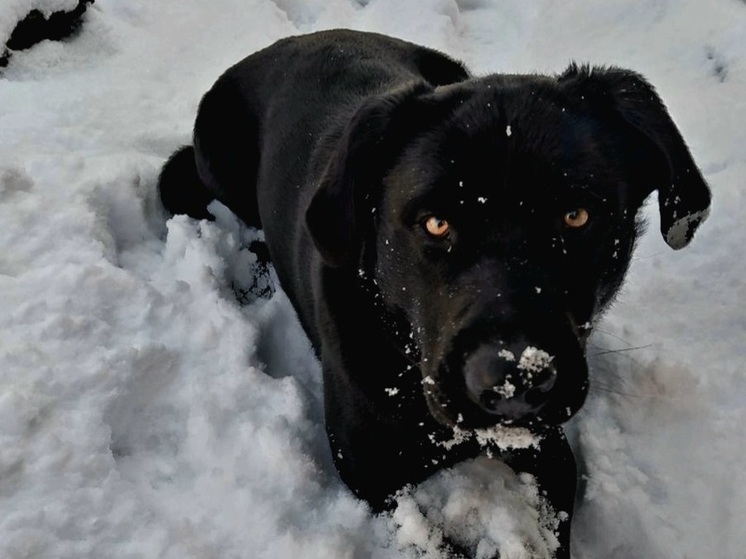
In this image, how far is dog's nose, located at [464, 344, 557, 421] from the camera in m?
1.37

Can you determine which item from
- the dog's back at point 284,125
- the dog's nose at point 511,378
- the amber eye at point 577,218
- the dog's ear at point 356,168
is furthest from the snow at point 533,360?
the dog's back at point 284,125

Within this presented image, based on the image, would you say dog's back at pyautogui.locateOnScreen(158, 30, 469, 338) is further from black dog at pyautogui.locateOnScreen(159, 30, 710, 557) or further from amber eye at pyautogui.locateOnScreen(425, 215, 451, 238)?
amber eye at pyautogui.locateOnScreen(425, 215, 451, 238)

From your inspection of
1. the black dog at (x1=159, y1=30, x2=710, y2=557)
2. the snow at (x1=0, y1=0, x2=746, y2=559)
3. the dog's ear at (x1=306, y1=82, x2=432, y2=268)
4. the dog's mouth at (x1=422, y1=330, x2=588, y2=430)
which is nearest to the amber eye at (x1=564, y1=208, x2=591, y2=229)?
the black dog at (x1=159, y1=30, x2=710, y2=557)

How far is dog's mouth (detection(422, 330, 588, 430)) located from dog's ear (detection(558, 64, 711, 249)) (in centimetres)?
45

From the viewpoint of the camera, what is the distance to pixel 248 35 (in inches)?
148

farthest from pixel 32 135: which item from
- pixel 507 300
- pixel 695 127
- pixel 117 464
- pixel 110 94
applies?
pixel 695 127

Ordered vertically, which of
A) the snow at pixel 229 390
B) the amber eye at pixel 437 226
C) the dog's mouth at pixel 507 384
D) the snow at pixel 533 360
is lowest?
the snow at pixel 229 390

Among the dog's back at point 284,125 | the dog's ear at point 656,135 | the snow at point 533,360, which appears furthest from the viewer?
the dog's back at point 284,125

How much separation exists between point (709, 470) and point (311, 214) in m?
1.13

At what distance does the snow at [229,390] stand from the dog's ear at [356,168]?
1.87 feet

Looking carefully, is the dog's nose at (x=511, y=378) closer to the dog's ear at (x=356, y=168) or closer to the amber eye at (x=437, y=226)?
the amber eye at (x=437, y=226)

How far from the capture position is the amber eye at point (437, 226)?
1.57 m

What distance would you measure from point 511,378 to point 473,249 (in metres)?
0.29

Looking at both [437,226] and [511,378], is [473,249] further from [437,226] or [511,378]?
[511,378]
